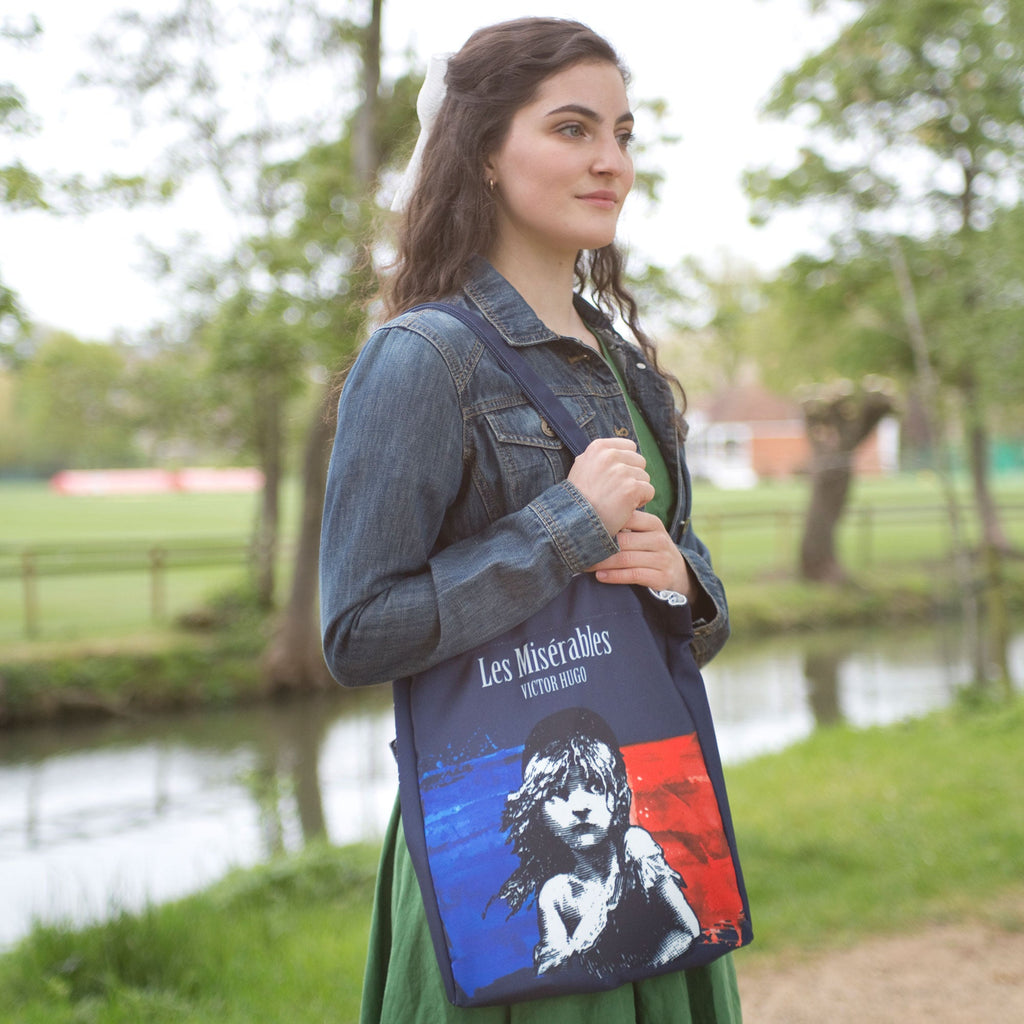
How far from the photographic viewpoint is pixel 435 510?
1337 mm

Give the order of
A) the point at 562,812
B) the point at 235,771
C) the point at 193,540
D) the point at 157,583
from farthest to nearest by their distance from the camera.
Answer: the point at 193,540 → the point at 157,583 → the point at 235,771 → the point at 562,812

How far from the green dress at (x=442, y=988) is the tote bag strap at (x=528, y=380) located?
215mm

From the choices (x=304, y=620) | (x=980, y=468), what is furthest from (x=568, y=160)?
(x=980, y=468)

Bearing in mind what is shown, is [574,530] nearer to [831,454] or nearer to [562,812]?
[562,812]

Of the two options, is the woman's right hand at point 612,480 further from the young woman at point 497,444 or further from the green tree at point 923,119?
the green tree at point 923,119

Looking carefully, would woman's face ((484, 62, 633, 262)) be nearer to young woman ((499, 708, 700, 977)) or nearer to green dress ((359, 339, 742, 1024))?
green dress ((359, 339, 742, 1024))

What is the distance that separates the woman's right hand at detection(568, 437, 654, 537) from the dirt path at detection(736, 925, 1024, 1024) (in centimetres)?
230

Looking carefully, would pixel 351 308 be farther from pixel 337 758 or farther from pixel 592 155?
pixel 337 758

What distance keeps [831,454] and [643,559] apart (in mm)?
17239

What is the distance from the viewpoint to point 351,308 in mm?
1758

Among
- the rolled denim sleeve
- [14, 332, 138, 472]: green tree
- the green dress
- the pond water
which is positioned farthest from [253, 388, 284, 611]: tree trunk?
the rolled denim sleeve

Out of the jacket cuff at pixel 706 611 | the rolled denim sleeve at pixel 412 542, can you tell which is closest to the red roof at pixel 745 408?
the jacket cuff at pixel 706 611

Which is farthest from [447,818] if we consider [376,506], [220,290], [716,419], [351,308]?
[716,419]

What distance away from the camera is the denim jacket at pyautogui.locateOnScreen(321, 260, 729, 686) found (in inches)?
51.1
